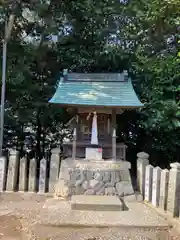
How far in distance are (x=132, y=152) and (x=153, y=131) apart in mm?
1142

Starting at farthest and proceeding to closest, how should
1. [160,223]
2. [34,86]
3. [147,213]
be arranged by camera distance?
[34,86] < [147,213] < [160,223]

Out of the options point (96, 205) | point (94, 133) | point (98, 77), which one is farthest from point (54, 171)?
point (98, 77)

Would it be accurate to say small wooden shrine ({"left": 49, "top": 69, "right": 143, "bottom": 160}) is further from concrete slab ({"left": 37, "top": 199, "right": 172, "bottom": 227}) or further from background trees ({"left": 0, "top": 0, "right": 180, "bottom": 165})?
concrete slab ({"left": 37, "top": 199, "right": 172, "bottom": 227})

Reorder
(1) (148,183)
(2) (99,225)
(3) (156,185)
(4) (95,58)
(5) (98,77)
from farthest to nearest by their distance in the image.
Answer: (4) (95,58)
(5) (98,77)
(1) (148,183)
(3) (156,185)
(2) (99,225)

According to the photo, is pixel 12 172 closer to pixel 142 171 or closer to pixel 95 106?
pixel 95 106

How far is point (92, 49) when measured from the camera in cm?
887

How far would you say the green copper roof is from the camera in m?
6.49

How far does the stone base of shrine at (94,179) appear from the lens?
6.17m

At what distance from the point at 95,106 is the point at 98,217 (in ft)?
8.55

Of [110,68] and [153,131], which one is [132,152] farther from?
[110,68]

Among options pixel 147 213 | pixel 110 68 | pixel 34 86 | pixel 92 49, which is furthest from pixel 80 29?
pixel 147 213

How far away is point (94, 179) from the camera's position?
6285 mm

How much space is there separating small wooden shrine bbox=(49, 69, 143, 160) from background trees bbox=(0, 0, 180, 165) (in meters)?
1.13

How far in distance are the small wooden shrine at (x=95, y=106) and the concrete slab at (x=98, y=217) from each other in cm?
171
